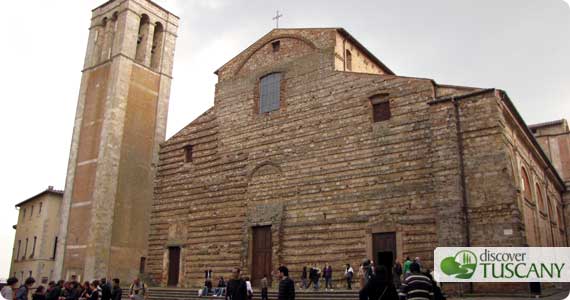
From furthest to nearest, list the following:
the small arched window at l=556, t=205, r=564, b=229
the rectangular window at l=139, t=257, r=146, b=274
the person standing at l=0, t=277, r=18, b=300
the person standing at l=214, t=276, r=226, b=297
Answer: the small arched window at l=556, t=205, r=564, b=229 → the rectangular window at l=139, t=257, r=146, b=274 → the person standing at l=214, t=276, r=226, b=297 → the person standing at l=0, t=277, r=18, b=300

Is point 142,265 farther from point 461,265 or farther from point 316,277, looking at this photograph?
point 461,265

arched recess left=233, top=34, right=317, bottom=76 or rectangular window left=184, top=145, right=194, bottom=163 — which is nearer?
arched recess left=233, top=34, right=317, bottom=76

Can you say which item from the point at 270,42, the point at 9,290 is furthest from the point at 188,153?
the point at 9,290

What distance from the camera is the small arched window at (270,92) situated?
Result: 22.0 metres

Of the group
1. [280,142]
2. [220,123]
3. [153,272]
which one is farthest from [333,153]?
[153,272]

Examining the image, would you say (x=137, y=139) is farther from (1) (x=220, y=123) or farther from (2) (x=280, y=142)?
(2) (x=280, y=142)

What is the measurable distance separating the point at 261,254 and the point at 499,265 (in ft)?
31.0

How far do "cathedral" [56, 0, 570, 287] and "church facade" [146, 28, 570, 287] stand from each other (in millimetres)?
53

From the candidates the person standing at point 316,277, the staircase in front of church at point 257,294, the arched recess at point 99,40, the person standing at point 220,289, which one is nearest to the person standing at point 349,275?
the staircase in front of church at point 257,294

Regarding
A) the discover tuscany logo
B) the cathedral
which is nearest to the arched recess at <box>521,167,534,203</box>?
the cathedral

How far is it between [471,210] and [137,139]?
1657cm

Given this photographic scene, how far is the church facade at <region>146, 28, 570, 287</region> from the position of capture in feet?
52.8

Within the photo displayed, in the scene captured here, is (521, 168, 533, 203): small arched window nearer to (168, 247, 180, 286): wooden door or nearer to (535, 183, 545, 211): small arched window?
(535, 183, 545, 211): small arched window

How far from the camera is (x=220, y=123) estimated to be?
23.7m
